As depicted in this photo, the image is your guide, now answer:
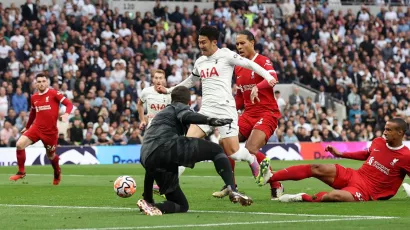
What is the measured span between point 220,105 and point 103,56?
20.8m

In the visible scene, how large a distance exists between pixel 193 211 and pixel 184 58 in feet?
82.8

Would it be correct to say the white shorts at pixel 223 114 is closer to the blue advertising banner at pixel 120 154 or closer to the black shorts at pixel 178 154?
the black shorts at pixel 178 154

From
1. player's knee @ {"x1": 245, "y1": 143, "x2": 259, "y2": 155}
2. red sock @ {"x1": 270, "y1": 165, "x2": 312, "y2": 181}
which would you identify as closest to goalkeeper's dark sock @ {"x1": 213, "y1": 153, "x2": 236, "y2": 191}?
red sock @ {"x1": 270, "y1": 165, "x2": 312, "y2": 181}

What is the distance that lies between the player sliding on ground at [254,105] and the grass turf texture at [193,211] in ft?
3.12

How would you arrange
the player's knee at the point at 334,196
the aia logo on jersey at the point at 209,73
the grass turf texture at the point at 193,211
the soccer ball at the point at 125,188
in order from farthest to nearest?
the aia logo on jersey at the point at 209,73
the player's knee at the point at 334,196
the soccer ball at the point at 125,188
the grass turf texture at the point at 193,211

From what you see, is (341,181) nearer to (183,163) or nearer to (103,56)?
(183,163)

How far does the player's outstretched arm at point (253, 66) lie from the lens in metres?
14.9

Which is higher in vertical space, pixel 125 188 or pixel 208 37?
pixel 208 37

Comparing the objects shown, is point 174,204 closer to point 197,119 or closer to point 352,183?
point 197,119

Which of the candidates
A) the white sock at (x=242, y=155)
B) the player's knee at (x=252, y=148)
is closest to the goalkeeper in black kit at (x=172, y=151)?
the white sock at (x=242, y=155)

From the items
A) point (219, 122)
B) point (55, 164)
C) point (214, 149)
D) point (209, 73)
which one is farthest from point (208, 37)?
point (55, 164)

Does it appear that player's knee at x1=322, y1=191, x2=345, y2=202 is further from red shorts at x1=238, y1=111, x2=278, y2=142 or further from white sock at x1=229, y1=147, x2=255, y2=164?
red shorts at x1=238, y1=111, x2=278, y2=142

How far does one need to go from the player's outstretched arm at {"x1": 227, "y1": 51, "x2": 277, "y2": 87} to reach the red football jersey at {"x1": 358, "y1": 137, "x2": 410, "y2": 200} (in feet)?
6.08

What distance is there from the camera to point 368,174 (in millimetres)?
14602
